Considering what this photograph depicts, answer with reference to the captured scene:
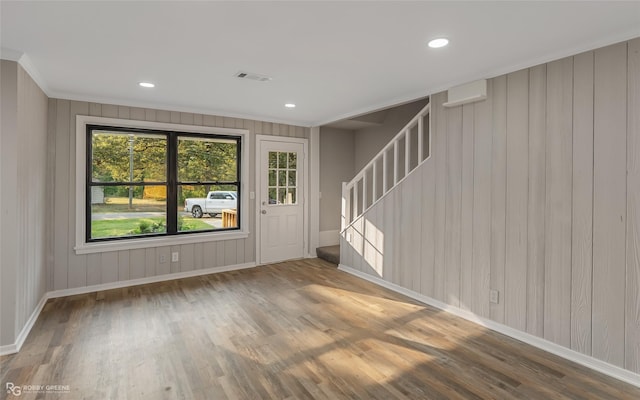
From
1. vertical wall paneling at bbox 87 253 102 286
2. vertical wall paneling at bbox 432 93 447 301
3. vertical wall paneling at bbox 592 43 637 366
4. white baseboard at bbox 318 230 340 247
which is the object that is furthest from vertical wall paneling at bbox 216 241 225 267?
vertical wall paneling at bbox 592 43 637 366

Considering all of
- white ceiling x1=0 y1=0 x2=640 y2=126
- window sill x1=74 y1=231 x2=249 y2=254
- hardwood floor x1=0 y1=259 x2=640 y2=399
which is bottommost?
hardwood floor x1=0 y1=259 x2=640 y2=399

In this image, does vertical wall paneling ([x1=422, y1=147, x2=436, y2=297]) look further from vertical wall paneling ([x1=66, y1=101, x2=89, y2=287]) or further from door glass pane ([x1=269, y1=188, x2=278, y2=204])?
vertical wall paneling ([x1=66, y1=101, x2=89, y2=287])

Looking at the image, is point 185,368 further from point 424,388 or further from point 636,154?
point 636,154

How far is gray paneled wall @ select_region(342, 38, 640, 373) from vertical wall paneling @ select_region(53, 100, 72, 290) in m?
4.10

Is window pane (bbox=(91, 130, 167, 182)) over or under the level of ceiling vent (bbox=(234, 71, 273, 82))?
under

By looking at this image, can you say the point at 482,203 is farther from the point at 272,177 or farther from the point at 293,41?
the point at 272,177

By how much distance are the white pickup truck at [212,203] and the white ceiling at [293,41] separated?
1.71 meters

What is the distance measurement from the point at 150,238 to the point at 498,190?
165 inches

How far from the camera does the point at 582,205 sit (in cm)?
259

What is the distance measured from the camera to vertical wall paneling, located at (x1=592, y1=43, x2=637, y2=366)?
2383mm

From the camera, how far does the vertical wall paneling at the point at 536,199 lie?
9.26ft

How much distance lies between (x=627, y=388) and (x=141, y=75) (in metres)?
4.61

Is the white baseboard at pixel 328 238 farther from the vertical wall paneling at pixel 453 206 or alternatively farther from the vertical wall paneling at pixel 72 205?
the vertical wall paneling at pixel 72 205

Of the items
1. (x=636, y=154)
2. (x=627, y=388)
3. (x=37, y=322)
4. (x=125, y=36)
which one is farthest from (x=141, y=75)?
(x=627, y=388)
